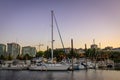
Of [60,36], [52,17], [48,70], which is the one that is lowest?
[48,70]

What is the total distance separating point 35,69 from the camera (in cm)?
9494

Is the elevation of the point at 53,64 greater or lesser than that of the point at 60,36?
lesser

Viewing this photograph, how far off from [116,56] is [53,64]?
89224 millimetres

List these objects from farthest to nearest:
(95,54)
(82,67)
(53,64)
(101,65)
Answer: (95,54) → (101,65) → (82,67) → (53,64)

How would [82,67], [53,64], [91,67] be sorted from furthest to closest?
[91,67], [82,67], [53,64]

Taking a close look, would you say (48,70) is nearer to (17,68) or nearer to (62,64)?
(62,64)

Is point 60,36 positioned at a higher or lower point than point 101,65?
higher

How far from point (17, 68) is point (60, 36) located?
25.8 metres

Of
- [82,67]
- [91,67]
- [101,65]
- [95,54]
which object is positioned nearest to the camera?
[82,67]

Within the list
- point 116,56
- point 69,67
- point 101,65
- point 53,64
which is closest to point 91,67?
point 101,65

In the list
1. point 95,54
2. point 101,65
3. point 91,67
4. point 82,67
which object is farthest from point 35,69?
point 95,54

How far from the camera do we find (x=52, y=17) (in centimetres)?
8925

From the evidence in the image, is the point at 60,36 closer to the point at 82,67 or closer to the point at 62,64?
the point at 62,64

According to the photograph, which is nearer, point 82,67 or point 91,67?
point 82,67
